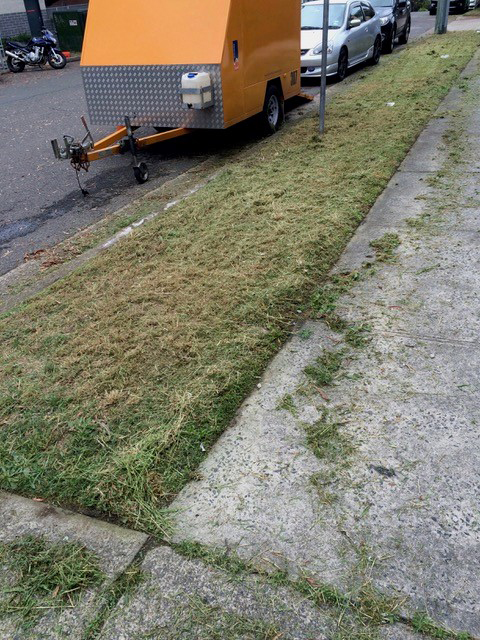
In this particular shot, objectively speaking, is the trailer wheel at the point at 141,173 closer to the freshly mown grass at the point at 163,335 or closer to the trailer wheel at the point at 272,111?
the freshly mown grass at the point at 163,335

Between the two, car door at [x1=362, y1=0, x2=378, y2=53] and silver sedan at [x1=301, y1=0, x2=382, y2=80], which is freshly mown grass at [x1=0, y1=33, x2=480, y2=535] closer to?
silver sedan at [x1=301, y1=0, x2=382, y2=80]

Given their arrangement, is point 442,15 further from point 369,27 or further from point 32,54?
point 32,54

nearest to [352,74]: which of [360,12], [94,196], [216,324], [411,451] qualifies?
[360,12]

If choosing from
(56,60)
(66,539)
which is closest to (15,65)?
(56,60)

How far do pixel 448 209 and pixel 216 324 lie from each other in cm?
306

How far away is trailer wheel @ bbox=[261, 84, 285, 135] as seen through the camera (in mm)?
8766

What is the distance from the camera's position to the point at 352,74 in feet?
48.0

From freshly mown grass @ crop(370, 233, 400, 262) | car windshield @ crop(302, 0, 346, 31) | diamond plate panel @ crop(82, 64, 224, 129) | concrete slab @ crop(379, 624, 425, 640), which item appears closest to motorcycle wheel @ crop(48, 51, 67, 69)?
car windshield @ crop(302, 0, 346, 31)

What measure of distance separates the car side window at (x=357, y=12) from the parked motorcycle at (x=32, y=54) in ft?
39.1

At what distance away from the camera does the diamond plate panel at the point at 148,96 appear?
284 inches

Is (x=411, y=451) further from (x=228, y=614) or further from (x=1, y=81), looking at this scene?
(x=1, y=81)

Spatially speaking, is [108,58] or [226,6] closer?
[226,6]

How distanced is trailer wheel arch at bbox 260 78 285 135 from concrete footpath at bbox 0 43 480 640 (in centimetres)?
564

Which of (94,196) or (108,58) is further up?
(108,58)
